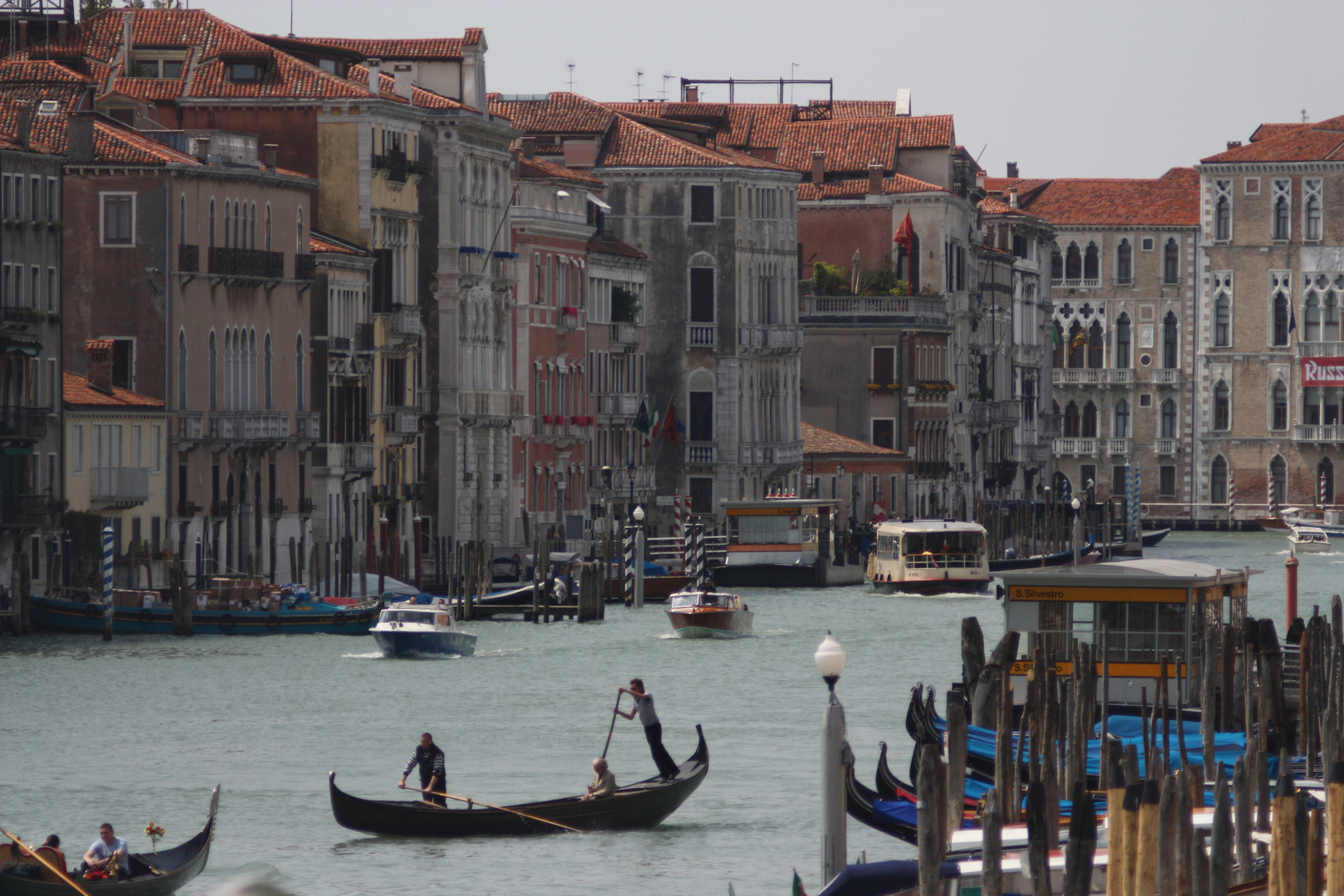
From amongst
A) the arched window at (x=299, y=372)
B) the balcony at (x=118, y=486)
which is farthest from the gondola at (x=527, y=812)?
the arched window at (x=299, y=372)

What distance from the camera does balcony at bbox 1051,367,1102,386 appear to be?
111 m

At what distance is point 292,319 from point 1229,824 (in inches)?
1604

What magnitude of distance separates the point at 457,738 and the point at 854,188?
50.6 metres

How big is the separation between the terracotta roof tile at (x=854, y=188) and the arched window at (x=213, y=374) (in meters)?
32.2

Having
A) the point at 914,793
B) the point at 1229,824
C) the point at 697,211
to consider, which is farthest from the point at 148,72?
the point at 1229,824

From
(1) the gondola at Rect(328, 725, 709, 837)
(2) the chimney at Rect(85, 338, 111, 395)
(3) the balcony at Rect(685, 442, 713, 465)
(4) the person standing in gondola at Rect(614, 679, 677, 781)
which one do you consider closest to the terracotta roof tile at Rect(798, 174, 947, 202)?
(3) the balcony at Rect(685, 442, 713, 465)

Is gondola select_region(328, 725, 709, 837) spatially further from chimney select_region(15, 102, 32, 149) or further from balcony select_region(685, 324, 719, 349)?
balcony select_region(685, 324, 719, 349)

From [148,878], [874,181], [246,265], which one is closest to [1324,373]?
[874,181]

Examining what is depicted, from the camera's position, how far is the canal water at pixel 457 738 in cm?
2927

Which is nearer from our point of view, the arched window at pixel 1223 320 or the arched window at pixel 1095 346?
the arched window at pixel 1223 320

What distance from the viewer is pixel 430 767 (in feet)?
96.6

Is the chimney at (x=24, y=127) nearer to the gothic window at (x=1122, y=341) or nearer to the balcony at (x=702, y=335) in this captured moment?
the balcony at (x=702, y=335)

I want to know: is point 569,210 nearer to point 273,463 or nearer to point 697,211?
point 697,211

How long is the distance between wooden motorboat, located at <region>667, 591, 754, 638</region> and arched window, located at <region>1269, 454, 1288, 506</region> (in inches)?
2175
